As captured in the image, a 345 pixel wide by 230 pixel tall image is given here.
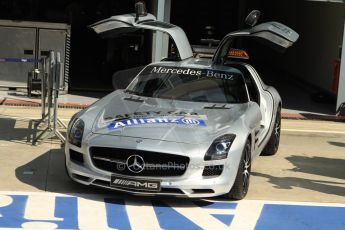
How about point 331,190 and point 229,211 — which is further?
point 331,190

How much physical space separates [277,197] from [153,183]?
1.67 m

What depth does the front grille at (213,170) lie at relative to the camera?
6695mm

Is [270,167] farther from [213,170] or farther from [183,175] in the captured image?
[183,175]

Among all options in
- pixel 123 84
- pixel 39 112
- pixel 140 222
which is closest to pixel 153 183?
pixel 140 222

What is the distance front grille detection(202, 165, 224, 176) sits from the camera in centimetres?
670

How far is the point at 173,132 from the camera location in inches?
275

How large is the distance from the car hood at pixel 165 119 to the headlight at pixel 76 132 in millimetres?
158

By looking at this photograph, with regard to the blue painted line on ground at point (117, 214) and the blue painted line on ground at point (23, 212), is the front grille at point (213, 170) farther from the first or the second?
the blue painted line on ground at point (23, 212)

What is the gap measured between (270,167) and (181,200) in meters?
2.34

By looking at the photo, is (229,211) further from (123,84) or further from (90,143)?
(123,84)

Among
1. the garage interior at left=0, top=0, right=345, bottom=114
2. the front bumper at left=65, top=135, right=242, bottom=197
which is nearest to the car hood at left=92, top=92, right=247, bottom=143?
the front bumper at left=65, top=135, right=242, bottom=197

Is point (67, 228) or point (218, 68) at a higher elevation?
point (218, 68)

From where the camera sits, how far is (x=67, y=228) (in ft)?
19.8

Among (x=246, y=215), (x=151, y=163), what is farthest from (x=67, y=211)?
(x=246, y=215)
